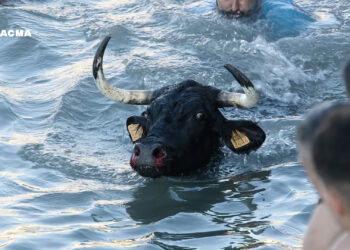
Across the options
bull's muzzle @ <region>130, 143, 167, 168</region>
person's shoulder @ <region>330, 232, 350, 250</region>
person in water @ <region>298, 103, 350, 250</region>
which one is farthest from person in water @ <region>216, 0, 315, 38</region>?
person in water @ <region>298, 103, 350, 250</region>

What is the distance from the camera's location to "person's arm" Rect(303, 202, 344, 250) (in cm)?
294

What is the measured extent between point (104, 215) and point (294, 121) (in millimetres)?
3114

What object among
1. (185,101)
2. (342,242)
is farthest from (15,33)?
(342,242)

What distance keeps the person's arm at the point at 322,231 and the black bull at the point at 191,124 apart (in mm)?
4244

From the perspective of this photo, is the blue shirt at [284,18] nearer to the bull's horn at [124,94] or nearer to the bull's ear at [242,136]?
the bull's horn at [124,94]

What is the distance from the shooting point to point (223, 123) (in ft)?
26.1

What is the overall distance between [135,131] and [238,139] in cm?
107

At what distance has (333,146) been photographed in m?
2.55

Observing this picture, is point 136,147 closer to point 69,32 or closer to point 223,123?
point 223,123

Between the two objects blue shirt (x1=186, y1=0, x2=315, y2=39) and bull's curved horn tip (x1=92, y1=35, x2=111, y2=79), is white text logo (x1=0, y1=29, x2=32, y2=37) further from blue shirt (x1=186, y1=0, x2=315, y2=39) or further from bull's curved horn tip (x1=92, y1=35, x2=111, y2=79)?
bull's curved horn tip (x1=92, y1=35, x2=111, y2=79)

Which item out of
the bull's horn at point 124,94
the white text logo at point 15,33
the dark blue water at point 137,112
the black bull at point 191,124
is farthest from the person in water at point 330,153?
the white text logo at point 15,33

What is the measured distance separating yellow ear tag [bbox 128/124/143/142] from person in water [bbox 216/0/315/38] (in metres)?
4.75

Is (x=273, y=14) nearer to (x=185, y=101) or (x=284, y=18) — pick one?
→ (x=284, y=18)

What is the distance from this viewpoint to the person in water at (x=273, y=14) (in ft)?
41.0
